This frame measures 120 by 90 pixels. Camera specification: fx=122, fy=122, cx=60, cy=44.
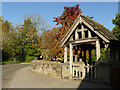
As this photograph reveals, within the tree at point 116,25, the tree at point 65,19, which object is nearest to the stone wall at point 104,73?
the tree at point 65,19

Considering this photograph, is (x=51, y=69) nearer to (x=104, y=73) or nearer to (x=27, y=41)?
(x=104, y=73)

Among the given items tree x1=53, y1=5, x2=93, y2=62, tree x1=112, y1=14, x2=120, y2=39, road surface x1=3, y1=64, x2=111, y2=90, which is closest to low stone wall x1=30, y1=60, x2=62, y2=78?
road surface x1=3, y1=64, x2=111, y2=90

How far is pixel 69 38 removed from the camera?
36.0 ft

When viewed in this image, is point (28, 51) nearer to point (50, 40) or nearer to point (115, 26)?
point (50, 40)

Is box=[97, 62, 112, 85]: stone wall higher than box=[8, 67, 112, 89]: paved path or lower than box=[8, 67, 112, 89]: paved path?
higher

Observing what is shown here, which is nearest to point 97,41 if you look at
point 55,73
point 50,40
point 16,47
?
point 55,73

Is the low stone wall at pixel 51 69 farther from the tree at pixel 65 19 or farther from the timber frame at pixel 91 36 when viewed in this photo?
the tree at pixel 65 19

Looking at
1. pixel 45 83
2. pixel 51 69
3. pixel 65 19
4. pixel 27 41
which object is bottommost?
pixel 45 83

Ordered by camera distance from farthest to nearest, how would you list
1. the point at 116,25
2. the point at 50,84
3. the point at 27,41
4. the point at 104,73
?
the point at 27,41, the point at 116,25, the point at 50,84, the point at 104,73

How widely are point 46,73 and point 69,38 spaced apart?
4.20m

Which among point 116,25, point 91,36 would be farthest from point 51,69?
point 116,25

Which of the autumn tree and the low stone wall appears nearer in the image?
the low stone wall

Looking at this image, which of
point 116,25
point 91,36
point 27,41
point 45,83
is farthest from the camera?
point 27,41

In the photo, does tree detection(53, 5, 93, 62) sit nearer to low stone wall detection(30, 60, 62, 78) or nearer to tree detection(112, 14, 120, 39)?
low stone wall detection(30, 60, 62, 78)
